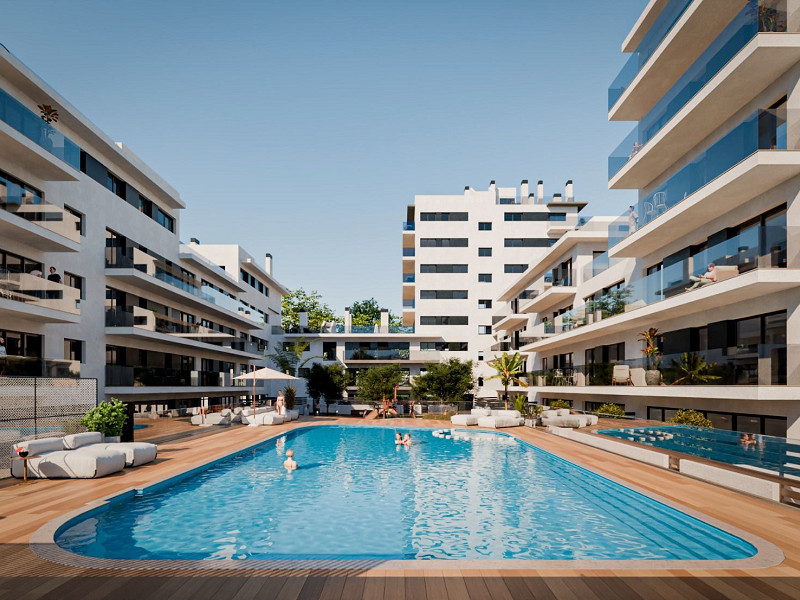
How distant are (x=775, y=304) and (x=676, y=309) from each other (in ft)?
12.3

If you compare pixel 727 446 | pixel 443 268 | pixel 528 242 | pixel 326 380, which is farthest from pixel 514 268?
pixel 727 446

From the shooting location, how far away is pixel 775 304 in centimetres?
1482

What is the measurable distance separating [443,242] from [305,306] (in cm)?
2723

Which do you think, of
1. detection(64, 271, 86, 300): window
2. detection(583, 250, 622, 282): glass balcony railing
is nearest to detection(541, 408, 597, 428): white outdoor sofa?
detection(583, 250, 622, 282): glass balcony railing

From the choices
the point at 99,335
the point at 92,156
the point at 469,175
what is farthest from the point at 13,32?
the point at 469,175

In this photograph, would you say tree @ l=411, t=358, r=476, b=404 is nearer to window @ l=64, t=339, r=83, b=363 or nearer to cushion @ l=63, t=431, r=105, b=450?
window @ l=64, t=339, r=83, b=363

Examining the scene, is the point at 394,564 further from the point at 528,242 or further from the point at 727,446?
the point at 528,242

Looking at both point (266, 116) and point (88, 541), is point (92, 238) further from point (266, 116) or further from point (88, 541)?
point (88, 541)

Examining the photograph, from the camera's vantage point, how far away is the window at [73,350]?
22875 mm

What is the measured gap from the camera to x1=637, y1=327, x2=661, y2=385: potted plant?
19188 mm

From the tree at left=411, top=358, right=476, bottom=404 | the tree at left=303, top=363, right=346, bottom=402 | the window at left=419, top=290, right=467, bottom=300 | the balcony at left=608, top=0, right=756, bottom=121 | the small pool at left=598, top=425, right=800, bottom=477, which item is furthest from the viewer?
the window at left=419, top=290, right=467, bottom=300

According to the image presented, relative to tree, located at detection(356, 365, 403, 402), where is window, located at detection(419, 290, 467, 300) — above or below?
above

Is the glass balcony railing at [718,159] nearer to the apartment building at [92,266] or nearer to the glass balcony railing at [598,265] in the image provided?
the glass balcony railing at [598,265]

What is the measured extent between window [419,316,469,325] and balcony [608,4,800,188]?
29.0m
